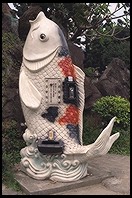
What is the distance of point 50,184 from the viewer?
443 cm

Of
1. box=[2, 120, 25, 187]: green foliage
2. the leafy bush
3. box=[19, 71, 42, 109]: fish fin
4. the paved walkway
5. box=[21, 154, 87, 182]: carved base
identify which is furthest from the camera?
the leafy bush

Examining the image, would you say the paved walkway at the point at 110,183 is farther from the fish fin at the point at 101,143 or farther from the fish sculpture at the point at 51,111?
the fish fin at the point at 101,143

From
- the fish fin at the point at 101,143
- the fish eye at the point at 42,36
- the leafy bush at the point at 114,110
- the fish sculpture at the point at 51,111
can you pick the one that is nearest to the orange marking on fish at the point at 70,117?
the fish sculpture at the point at 51,111

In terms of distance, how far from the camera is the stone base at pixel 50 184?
4215mm

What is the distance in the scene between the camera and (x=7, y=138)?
6387mm

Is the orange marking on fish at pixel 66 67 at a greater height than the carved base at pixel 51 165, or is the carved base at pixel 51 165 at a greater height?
the orange marking on fish at pixel 66 67

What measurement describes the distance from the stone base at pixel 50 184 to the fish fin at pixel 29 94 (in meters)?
1.10

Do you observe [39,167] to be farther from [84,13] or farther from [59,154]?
[84,13]

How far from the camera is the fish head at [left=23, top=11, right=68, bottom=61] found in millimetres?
4891

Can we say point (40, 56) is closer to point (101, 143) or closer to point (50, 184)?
point (101, 143)

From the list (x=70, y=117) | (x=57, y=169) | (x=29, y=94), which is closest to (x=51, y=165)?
(x=57, y=169)

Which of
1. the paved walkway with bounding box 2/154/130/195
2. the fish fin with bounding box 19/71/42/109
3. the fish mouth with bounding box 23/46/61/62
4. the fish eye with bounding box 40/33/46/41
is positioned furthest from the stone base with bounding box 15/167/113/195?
the fish eye with bounding box 40/33/46/41

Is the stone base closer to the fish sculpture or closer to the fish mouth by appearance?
the fish sculpture

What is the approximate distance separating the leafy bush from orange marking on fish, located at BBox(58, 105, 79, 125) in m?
2.80
